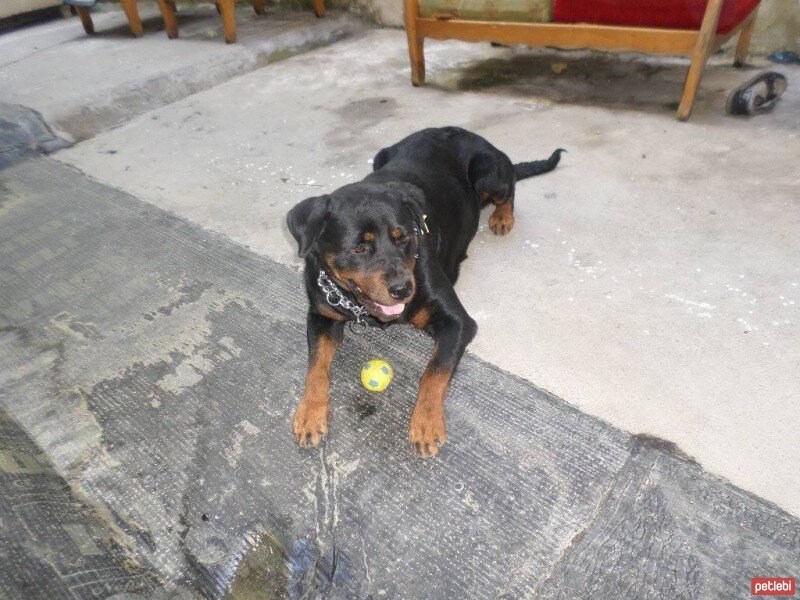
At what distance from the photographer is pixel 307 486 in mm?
1751

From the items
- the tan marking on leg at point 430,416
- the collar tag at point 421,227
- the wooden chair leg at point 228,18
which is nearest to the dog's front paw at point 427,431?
the tan marking on leg at point 430,416

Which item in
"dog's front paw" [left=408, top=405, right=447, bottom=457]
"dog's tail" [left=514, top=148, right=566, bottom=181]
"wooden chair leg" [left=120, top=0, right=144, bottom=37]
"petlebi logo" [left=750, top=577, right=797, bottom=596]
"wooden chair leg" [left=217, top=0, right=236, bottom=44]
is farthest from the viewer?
"wooden chair leg" [left=120, top=0, right=144, bottom=37]

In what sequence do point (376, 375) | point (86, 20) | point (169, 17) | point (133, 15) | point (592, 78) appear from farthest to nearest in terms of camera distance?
point (86, 20) → point (133, 15) → point (169, 17) → point (592, 78) → point (376, 375)

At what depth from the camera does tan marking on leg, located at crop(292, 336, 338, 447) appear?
1.87 metres

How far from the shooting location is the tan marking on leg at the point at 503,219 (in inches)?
111

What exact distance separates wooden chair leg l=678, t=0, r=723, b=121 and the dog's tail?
1.10 meters

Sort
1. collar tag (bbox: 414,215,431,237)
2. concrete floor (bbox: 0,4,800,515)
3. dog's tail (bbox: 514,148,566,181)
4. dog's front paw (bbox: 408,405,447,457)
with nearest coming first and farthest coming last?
dog's front paw (bbox: 408,405,447,457), concrete floor (bbox: 0,4,800,515), collar tag (bbox: 414,215,431,237), dog's tail (bbox: 514,148,566,181)

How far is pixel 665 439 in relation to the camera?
175 cm

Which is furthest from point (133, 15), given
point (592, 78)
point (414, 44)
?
point (592, 78)

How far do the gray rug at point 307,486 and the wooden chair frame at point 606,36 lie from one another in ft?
9.10

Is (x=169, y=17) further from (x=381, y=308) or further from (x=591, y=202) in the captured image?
(x=381, y=308)

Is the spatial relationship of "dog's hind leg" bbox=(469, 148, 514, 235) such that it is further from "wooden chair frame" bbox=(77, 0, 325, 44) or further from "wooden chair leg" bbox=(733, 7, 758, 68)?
"wooden chair frame" bbox=(77, 0, 325, 44)

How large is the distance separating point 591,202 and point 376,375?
173 cm

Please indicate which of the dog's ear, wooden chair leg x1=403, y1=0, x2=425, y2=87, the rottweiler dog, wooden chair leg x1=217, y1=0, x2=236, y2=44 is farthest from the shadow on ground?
the dog's ear
